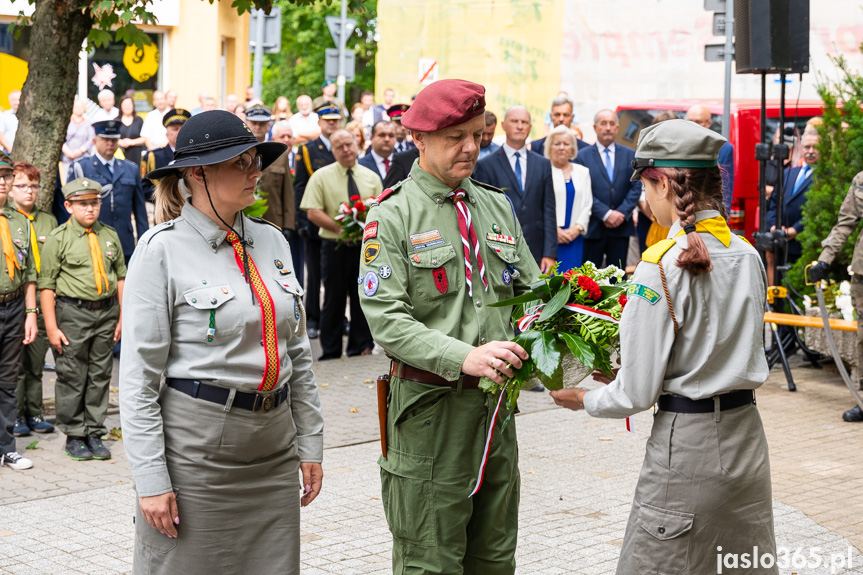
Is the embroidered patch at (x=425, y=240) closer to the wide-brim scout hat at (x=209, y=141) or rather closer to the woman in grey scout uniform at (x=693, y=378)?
the wide-brim scout hat at (x=209, y=141)

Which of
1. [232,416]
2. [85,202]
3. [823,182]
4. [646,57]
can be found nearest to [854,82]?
[823,182]

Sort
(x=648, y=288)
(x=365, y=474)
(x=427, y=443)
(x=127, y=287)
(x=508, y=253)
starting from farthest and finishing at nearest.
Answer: (x=365, y=474)
(x=508, y=253)
(x=427, y=443)
(x=127, y=287)
(x=648, y=288)

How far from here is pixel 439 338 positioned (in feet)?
12.1

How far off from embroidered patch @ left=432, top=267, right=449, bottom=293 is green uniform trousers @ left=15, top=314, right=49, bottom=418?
17.4 feet

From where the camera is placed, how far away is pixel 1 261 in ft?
24.4

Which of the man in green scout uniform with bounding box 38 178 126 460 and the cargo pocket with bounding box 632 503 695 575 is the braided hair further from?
the man in green scout uniform with bounding box 38 178 126 460

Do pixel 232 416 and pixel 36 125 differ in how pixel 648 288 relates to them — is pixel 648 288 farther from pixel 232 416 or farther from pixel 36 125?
pixel 36 125

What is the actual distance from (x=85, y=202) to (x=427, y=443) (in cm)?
489

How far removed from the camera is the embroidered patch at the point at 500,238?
4045 mm

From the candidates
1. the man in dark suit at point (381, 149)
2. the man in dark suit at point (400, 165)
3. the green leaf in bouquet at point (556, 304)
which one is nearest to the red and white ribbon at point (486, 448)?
the green leaf in bouquet at point (556, 304)

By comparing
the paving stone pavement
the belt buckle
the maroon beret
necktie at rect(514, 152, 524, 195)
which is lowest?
the paving stone pavement

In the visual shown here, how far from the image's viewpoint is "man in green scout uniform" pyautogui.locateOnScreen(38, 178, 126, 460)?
303 inches

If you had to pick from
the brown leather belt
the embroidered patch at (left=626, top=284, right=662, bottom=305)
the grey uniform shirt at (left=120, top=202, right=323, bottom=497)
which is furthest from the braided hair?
the grey uniform shirt at (left=120, top=202, right=323, bottom=497)

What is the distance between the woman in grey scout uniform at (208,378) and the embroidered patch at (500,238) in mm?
804
